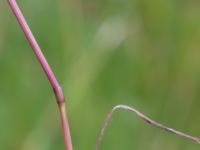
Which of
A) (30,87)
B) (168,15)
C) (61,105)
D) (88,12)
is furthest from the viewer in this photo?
(88,12)

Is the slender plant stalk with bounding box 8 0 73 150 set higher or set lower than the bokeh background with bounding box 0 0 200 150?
higher

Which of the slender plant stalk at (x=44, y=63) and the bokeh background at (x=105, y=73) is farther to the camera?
the bokeh background at (x=105, y=73)

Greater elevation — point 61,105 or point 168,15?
point 61,105

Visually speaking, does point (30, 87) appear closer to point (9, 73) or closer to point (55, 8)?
point (9, 73)

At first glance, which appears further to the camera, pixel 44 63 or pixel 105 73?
pixel 105 73

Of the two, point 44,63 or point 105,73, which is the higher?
point 44,63

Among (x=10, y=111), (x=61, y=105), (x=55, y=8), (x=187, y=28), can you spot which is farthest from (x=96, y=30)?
(x=61, y=105)

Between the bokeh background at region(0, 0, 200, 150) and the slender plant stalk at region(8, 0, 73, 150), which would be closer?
the slender plant stalk at region(8, 0, 73, 150)

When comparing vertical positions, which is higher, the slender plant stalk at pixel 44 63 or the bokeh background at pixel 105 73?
the slender plant stalk at pixel 44 63
